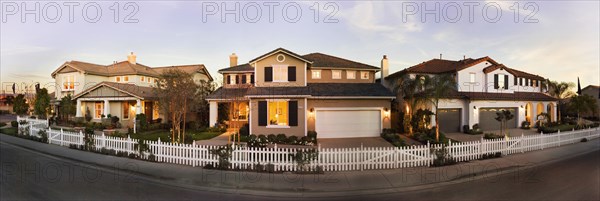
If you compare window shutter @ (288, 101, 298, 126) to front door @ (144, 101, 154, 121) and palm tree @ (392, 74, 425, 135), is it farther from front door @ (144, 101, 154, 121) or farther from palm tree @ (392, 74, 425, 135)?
front door @ (144, 101, 154, 121)

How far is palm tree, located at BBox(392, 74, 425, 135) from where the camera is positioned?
19.4 metres

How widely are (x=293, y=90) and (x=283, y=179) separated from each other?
1044 cm

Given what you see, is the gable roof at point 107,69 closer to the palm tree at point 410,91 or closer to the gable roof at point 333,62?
the gable roof at point 333,62

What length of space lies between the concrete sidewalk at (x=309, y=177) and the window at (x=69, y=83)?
1964 centimetres

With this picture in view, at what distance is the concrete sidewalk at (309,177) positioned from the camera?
7.78m

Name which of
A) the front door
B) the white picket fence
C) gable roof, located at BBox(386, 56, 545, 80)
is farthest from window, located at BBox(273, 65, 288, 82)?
the front door

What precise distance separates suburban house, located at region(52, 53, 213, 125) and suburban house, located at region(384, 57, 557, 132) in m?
21.8

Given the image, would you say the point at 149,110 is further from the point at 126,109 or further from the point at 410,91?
the point at 410,91

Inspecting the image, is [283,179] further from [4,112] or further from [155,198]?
[4,112]

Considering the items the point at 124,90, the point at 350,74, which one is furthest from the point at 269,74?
the point at 124,90

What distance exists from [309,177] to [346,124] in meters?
10.7

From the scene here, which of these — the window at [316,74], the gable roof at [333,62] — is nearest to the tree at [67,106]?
the gable roof at [333,62]

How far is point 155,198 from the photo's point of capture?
274 inches

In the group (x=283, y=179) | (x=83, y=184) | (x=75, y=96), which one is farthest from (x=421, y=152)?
(x=75, y=96)
